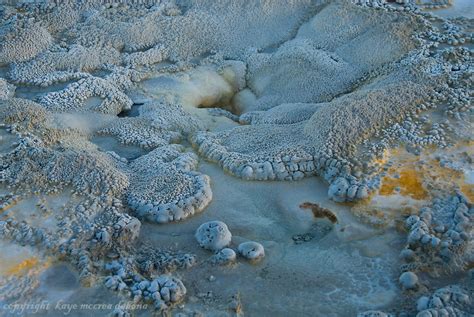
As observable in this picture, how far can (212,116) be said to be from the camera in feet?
16.1

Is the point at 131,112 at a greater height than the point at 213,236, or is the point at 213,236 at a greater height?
the point at 213,236

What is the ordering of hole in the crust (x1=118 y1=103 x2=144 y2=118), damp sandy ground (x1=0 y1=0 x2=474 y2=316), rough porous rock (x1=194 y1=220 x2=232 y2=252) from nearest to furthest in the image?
damp sandy ground (x1=0 y1=0 x2=474 y2=316), rough porous rock (x1=194 y1=220 x2=232 y2=252), hole in the crust (x1=118 y1=103 x2=144 y2=118)

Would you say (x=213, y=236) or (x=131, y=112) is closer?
(x=213, y=236)

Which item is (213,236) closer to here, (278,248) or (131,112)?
(278,248)

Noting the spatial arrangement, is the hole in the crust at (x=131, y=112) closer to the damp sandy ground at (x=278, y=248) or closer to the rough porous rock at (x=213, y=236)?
the damp sandy ground at (x=278, y=248)

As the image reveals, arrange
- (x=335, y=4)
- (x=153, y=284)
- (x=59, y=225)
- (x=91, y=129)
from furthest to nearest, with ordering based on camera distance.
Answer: (x=335, y=4)
(x=91, y=129)
(x=59, y=225)
(x=153, y=284)

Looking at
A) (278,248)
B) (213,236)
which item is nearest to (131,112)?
(213,236)

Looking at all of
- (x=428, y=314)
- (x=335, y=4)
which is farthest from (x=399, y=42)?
(x=428, y=314)

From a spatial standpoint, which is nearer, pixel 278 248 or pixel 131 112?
pixel 278 248

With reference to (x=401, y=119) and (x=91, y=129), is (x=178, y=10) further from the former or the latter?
(x=401, y=119)

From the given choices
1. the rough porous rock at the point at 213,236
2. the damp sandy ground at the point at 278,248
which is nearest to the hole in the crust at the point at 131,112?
the damp sandy ground at the point at 278,248

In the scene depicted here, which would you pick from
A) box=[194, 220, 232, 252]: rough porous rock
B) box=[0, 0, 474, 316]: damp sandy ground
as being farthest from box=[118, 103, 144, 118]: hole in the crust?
box=[194, 220, 232, 252]: rough porous rock

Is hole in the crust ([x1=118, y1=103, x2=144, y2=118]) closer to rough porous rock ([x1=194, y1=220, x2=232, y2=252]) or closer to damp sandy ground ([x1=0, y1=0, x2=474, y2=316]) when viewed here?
damp sandy ground ([x1=0, y1=0, x2=474, y2=316])

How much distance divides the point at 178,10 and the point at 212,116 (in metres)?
1.60
